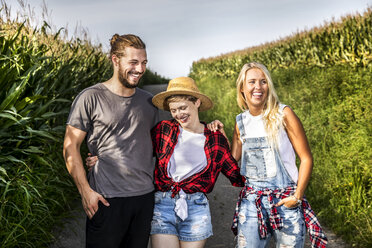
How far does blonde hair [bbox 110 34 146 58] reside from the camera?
279 cm

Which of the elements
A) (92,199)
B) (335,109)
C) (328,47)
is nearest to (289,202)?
(92,199)

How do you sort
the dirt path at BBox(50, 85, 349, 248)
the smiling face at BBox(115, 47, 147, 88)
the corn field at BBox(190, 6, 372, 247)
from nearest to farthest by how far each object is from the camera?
the smiling face at BBox(115, 47, 147, 88)
the dirt path at BBox(50, 85, 349, 248)
the corn field at BBox(190, 6, 372, 247)

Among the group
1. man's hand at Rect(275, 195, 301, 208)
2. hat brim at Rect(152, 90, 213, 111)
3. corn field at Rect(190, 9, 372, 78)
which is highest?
corn field at Rect(190, 9, 372, 78)

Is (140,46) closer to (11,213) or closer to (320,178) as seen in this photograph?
(11,213)

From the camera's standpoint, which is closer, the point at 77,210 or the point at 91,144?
the point at 91,144

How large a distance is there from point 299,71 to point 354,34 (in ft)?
6.59

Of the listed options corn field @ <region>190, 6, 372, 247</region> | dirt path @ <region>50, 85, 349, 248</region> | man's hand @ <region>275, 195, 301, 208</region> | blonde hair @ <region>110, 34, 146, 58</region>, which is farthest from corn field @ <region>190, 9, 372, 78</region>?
blonde hair @ <region>110, 34, 146, 58</region>

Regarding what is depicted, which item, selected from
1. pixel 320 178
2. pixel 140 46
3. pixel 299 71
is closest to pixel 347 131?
pixel 320 178

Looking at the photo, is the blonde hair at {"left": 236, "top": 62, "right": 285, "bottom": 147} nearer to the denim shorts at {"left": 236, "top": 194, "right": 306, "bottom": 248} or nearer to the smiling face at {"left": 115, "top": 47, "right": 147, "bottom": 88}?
Answer: the denim shorts at {"left": 236, "top": 194, "right": 306, "bottom": 248}

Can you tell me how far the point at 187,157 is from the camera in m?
2.83

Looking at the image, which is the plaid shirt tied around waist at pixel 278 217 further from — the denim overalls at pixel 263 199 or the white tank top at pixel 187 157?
the white tank top at pixel 187 157

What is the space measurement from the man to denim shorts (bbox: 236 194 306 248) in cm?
74

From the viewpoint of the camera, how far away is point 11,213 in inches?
155

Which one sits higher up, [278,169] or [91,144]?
[91,144]
